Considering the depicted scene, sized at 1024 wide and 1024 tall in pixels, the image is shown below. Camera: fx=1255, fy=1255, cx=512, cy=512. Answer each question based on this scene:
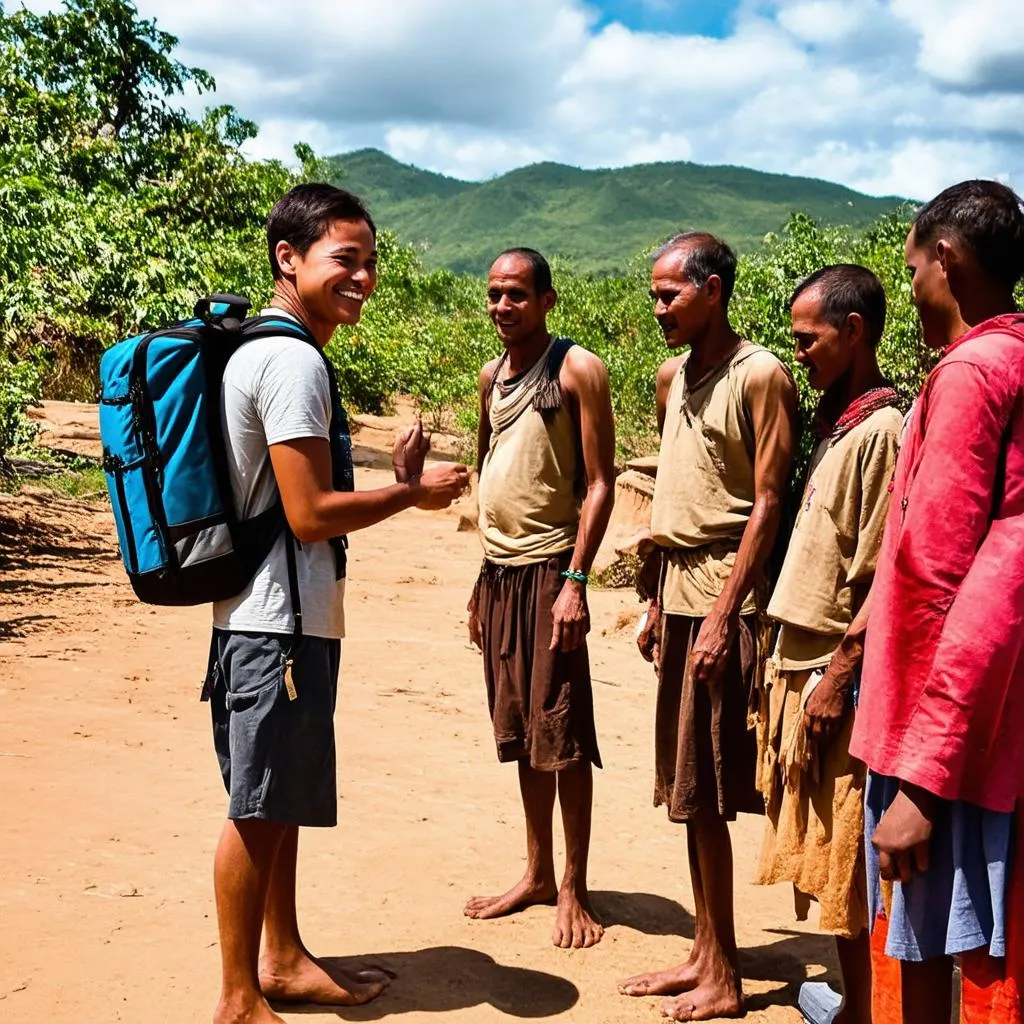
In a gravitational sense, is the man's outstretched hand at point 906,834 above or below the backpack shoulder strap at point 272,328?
below

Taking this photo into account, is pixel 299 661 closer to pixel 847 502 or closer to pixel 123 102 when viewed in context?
pixel 847 502

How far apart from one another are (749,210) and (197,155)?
595ft

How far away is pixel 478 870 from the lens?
13.9 ft

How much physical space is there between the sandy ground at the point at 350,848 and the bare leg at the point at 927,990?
133cm

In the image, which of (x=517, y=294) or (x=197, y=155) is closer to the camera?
(x=517, y=294)

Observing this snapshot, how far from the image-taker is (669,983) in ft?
11.0

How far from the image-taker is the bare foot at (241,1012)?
2830 mm

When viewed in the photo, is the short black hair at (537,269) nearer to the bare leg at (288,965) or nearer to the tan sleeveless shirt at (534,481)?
the tan sleeveless shirt at (534,481)

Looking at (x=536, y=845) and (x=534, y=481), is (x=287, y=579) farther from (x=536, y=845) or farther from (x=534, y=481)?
(x=536, y=845)

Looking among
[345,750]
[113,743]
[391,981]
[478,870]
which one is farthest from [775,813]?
[113,743]

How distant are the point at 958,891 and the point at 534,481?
2.09 meters

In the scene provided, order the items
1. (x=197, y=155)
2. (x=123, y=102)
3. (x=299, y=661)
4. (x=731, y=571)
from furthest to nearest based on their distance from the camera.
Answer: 1. (x=123, y=102)
2. (x=197, y=155)
3. (x=731, y=571)
4. (x=299, y=661)

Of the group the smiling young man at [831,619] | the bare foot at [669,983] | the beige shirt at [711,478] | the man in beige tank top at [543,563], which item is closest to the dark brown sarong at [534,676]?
the man in beige tank top at [543,563]

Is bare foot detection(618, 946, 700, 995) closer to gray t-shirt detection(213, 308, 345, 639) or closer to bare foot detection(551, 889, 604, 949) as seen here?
bare foot detection(551, 889, 604, 949)
